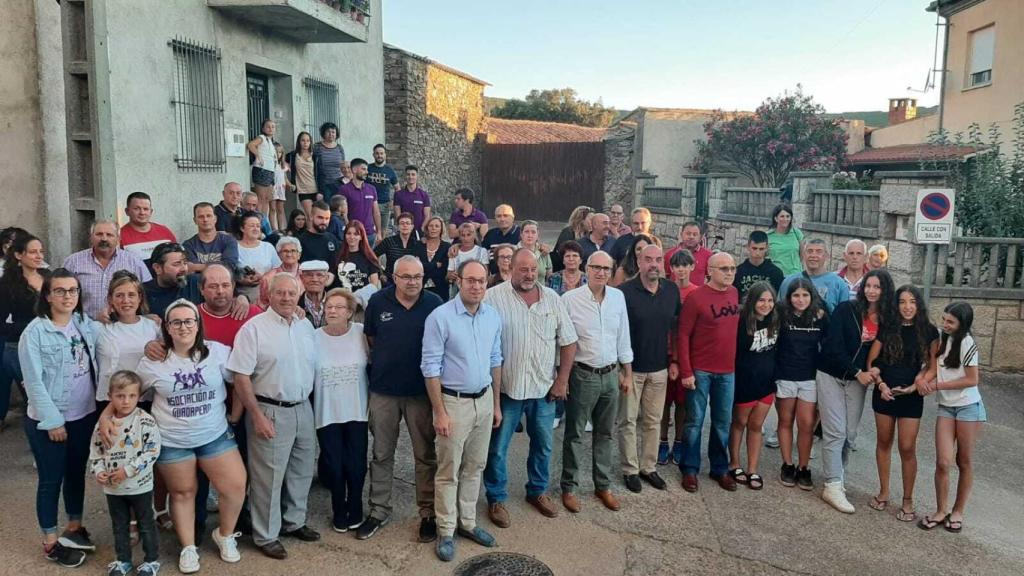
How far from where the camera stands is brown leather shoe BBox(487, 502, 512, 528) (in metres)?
5.08

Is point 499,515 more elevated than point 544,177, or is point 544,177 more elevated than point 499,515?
point 544,177

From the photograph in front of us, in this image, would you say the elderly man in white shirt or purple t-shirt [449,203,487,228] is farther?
purple t-shirt [449,203,487,228]

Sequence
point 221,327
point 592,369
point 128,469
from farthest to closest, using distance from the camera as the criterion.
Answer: point 592,369, point 221,327, point 128,469

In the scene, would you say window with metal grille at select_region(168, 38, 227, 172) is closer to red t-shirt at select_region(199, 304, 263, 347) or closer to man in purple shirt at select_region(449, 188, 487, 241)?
man in purple shirt at select_region(449, 188, 487, 241)

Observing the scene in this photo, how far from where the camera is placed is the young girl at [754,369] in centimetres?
576

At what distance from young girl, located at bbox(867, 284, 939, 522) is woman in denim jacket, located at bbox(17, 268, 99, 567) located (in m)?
5.24

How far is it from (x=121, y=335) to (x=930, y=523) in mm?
5421

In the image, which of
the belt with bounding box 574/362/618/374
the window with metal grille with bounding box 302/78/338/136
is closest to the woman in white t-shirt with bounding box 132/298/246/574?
the belt with bounding box 574/362/618/374

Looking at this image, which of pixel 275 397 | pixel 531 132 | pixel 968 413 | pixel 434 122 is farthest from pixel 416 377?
pixel 531 132

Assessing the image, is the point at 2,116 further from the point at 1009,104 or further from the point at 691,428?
the point at 1009,104

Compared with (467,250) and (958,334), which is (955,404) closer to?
(958,334)

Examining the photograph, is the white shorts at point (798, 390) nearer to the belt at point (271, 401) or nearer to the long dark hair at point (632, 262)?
the long dark hair at point (632, 262)

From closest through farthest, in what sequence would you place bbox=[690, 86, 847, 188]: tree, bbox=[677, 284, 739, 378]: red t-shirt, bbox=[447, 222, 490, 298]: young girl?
bbox=[677, 284, 739, 378]: red t-shirt < bbox=[447, 222, 490, 298]: young girl < bbox=[690, 86, 847, 188]: tree

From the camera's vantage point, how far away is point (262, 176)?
31.6 feet
